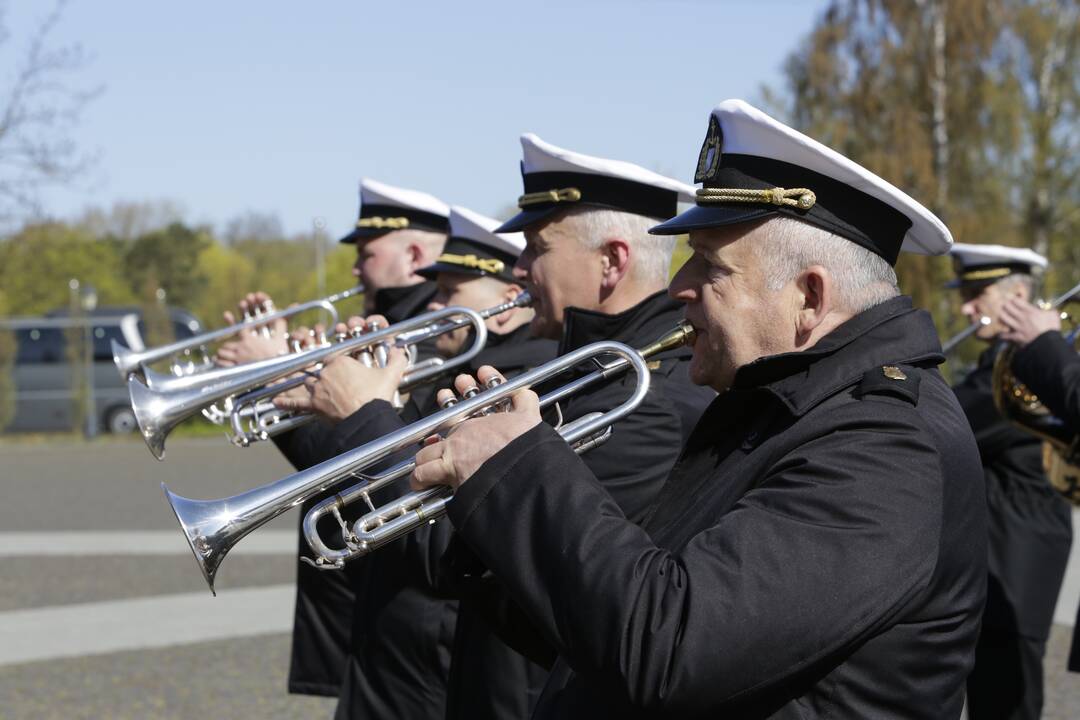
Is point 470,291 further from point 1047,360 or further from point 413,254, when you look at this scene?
point 1047,360

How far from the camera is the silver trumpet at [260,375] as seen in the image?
3861 millimetres

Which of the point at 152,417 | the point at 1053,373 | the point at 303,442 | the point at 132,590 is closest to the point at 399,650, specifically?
the point at 303,442

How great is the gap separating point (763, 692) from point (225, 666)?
5429mm

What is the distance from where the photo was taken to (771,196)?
2195mm

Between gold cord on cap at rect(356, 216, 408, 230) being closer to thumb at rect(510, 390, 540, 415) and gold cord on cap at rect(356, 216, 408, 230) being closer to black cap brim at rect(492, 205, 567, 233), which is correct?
black cap brim at rect(492, 205, 567, 233)

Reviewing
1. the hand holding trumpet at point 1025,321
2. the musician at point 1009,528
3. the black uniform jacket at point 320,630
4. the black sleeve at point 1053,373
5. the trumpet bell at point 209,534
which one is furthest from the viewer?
the musician at point 1009,528

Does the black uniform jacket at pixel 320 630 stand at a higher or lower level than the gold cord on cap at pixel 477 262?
lower

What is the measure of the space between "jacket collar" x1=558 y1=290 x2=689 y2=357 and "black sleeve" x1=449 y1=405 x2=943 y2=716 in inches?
55.2

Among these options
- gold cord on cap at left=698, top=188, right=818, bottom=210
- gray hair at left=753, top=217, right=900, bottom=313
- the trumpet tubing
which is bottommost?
the trumpet tubing

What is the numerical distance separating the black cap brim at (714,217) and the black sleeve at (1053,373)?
293 cm

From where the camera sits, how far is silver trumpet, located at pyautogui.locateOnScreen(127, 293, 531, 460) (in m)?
3.86

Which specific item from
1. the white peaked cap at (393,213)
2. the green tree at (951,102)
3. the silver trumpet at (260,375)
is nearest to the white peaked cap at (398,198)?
the white peaked cap at (393,213)

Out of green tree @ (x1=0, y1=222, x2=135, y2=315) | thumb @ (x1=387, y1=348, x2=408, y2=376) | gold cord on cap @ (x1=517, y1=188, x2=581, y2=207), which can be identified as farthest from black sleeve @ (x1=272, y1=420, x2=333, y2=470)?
green tree @ (x1=0, y1=222, x2=135, y2=315)

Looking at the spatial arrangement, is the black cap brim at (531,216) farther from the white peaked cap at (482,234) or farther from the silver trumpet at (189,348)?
the silver trumpet at (189,348)
